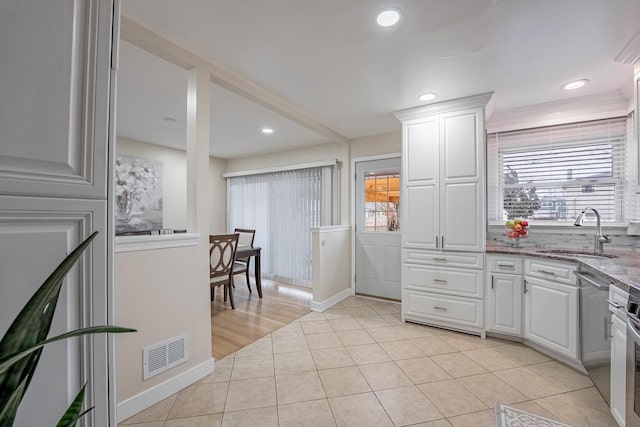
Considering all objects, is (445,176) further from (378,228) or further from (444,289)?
(378,228)

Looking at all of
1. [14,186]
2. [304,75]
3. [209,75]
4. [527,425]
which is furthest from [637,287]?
[209,75]

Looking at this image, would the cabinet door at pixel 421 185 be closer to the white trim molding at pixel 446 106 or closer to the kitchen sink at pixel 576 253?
the white trim molding at pixel 446 106

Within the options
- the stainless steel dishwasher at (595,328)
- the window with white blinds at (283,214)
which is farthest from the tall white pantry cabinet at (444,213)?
the window with white blinds at (283,214)

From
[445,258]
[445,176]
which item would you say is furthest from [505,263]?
[445,176]

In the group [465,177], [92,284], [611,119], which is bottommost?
[92,284]

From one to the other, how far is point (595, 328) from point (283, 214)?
3953 millimetres

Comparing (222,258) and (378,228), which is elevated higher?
(378,228)

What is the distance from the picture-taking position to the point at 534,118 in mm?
2916

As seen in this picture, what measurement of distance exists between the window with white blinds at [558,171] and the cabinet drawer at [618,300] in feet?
5.31

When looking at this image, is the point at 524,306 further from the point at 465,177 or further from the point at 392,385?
the point at 392,385

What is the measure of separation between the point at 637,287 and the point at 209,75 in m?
2.86

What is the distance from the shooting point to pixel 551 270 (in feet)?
7.21

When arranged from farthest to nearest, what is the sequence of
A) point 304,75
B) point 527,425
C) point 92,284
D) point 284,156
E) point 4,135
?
point 284,156, point 304,75, point 527,425, point 92,284, point 4,135

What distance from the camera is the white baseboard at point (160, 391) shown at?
155cm
